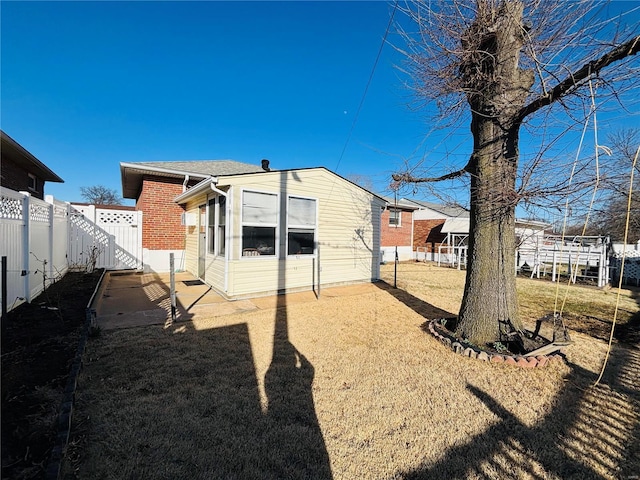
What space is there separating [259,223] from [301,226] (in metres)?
1.23

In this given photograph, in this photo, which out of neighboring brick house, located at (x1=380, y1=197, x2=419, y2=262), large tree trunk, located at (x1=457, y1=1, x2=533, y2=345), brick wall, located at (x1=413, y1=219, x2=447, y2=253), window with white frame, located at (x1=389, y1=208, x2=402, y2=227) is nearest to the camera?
large tree trunk, located at (x1=457, y1=1, x2=533, y2=345)

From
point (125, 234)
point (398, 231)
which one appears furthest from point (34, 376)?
point (398, 231)

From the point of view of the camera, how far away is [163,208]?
33.3ft

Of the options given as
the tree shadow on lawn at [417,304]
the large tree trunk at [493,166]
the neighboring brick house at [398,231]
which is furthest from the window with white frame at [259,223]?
the neighboring brick house at [398,231]

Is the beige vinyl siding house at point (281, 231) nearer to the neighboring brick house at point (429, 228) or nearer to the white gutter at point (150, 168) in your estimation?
the white gutter at point (150, 168)

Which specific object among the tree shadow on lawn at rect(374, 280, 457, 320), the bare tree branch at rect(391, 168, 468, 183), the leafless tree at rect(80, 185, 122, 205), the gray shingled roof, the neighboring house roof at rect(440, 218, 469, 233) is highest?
the leafless tree at rect(80, 185, 122, 205)

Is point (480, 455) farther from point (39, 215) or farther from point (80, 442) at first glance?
point (39, 215)

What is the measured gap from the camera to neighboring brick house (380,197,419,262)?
Result: 59.8ft

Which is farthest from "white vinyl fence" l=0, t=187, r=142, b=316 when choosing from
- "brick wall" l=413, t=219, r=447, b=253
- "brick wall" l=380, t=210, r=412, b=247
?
"brick wall" l=413, t=219, r=447, b=253

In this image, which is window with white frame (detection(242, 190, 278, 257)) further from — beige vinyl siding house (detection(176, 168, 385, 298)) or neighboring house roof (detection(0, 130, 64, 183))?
neighboring house roof (detection(0, 130, 64, 183))

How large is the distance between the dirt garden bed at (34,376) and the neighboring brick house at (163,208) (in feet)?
16.2

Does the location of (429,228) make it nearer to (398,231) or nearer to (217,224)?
(398,231)

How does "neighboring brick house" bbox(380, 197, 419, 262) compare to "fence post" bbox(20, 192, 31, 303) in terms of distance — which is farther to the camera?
"neighboring brick house" bbox(380, 197, 419, 262)

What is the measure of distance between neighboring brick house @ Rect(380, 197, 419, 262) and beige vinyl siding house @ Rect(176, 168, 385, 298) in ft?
28.6
